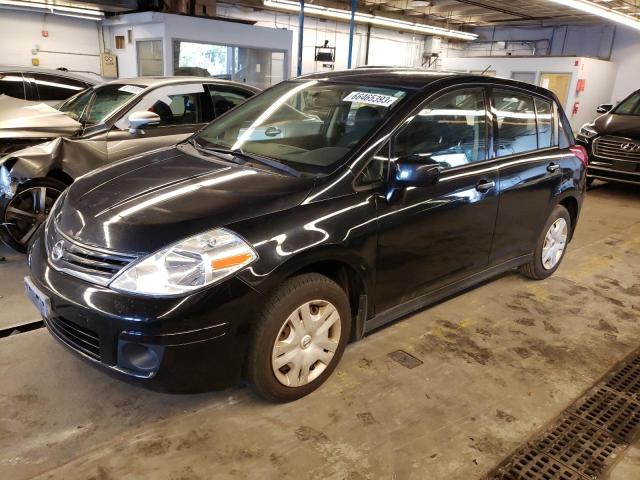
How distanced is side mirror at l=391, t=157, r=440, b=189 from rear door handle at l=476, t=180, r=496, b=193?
0.59 meters

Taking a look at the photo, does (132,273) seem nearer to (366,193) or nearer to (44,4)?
(366,193)

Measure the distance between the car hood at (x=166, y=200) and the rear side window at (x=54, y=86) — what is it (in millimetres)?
4860

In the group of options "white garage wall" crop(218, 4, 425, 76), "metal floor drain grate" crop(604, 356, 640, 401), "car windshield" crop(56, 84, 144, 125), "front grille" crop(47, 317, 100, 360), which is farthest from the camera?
"white garage wall" crop(218, 4, 425, 76)

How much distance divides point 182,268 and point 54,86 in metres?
6.00

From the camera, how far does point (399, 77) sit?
2855 millimetres

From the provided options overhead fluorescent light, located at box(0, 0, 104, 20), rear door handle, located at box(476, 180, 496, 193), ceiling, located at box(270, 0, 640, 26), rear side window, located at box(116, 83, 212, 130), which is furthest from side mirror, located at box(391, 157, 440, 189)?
ceiling, located at box(270, 0, 640, 26)

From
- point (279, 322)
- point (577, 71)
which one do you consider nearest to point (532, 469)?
point (279, 322)

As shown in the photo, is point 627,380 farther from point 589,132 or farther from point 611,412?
point 589,132

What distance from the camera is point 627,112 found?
24.9ft

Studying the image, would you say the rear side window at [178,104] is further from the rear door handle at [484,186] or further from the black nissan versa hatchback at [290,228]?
the rear door handle at [484,186]

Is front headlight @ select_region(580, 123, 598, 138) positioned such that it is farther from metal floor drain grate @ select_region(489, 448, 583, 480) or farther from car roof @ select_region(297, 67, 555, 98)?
metal floor drain grate @ select_region(489, 448, 583, 480)

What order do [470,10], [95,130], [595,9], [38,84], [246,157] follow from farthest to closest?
[470,10] → [595,9] → [38,84] → [95,130] → [246,157]

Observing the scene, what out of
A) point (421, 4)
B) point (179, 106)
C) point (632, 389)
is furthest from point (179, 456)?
point (421, 4)

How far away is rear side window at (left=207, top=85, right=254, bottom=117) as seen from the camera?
17.2 ft
